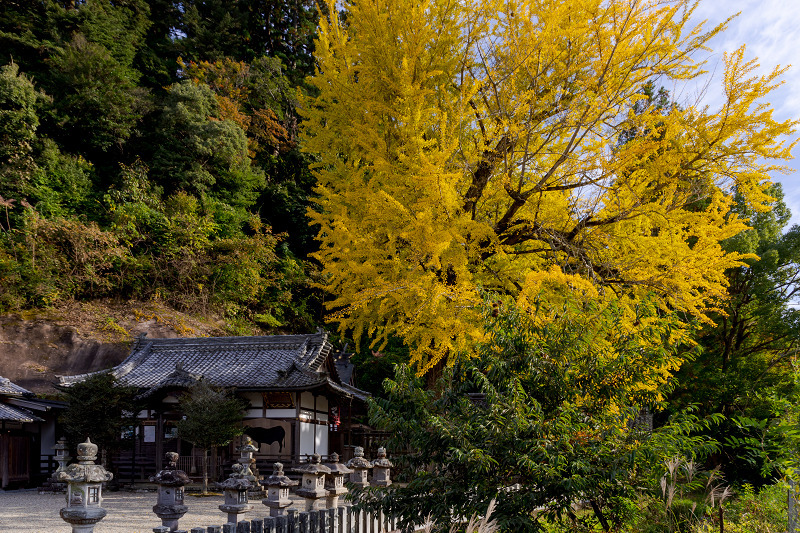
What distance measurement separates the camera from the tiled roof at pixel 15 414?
53.4ft

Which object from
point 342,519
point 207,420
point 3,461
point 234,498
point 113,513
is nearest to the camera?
point 234,498

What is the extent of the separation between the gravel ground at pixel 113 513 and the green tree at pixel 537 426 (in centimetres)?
543

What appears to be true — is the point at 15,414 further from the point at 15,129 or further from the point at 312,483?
the point at 15,129

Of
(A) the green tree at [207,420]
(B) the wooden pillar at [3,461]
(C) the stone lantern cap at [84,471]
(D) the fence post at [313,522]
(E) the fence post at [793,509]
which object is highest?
(C) the stone lantern cap at [84,471]

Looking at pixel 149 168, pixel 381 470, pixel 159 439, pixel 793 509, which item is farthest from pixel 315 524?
pixel 149 168

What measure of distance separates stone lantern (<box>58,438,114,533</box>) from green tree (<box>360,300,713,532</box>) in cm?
268

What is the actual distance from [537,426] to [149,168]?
30.1 meters

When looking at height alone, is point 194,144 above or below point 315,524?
above

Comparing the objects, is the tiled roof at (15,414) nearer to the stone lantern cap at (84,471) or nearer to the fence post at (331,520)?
the stone lantern cap at (84,471)

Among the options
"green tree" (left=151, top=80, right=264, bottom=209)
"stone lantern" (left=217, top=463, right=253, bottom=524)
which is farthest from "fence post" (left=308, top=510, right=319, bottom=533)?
"green tree" (left=151, top=80, right=264, bottom=209)

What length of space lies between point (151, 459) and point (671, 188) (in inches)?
739

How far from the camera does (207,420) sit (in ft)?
52.6

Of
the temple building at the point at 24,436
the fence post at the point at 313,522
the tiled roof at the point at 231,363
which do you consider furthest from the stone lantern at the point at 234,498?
the temple building at the point at 24,436

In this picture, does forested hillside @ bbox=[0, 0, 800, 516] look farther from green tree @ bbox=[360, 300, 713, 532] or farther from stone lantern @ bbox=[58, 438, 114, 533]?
stone lantern @ bbox=[58, 438, 114, 533]
